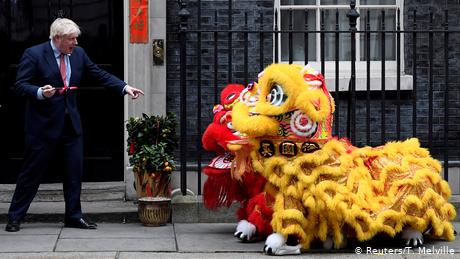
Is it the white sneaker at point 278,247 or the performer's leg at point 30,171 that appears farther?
the performer's leg at point 30,171

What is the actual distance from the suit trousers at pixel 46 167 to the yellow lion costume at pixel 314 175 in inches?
59.7

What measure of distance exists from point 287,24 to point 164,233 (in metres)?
2.83

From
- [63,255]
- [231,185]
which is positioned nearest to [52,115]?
[63,255]

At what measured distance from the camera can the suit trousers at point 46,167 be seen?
8234 millimetres

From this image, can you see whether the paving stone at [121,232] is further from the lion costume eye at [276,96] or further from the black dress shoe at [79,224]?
the lion costume eye at [276,96]

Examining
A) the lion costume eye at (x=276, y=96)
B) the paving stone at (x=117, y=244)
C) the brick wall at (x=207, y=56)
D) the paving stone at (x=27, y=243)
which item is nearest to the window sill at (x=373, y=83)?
the brick wall at (x=207, y=56)

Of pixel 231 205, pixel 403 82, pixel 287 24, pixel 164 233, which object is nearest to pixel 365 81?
pixel 403 82

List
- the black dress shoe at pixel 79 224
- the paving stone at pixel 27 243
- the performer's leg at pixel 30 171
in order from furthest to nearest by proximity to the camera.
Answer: the black dress shoe at pixel 79 224 → the performer's leg at pixel 30 171 → the paving stone at pixel 27 243

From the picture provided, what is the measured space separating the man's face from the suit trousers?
0.57 m

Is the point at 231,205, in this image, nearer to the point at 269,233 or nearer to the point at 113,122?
the point at 269,233

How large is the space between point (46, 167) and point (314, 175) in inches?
95.2

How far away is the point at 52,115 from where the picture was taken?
8203mm

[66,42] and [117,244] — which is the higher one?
[66,42]

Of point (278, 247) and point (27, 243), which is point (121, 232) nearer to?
point (27, 243)
